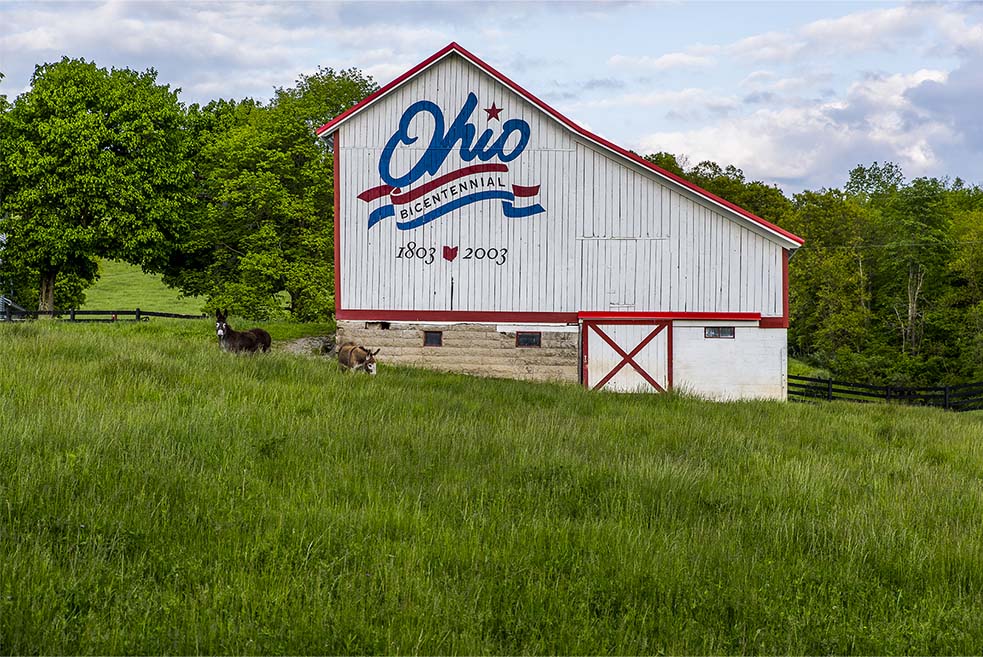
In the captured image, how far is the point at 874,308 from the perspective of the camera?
63.8 meters

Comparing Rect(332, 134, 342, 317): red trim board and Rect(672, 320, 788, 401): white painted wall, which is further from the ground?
Rect(332, 134, 342, 317): red trim board

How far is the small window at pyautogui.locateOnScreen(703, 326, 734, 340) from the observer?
22.3 meters

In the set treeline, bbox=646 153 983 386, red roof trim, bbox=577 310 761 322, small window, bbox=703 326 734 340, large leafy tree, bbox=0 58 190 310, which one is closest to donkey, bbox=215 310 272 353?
red roof trim, bbox=577 310 761 322

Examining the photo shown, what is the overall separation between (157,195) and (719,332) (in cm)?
2644

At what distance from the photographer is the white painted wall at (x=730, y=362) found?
72.9ft

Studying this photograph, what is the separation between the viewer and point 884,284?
63.7 m

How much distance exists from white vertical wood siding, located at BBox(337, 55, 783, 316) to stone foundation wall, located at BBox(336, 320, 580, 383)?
2.13 feet

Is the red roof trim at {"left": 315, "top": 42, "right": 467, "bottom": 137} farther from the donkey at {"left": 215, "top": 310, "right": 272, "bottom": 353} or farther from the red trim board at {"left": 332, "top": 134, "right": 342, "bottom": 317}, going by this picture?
the donkey at {"left": 215, "top": 310, "right": 272, "bottom": 353}

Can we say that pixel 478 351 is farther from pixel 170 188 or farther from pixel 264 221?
pixel 170 188

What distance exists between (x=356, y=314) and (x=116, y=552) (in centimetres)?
1708

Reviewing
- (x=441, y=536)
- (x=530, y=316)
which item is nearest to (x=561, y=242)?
(x=530, y=316)

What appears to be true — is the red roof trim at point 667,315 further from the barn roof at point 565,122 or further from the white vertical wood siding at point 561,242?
the barn roof at point 565,122

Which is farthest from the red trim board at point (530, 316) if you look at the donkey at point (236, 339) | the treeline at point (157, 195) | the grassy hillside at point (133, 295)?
the grassy hillside at point (133, 295)

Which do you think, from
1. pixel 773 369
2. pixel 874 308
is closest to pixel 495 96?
pixel 773 369
